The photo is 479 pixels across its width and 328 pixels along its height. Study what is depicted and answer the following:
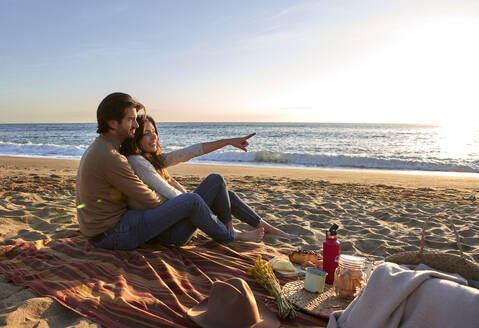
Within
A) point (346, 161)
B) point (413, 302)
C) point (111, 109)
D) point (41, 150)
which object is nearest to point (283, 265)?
point (413, 302)

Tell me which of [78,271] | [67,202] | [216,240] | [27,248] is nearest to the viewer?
[78,271]

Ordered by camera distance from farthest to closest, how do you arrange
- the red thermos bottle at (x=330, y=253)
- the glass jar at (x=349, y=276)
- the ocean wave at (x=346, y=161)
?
the ocean wave at (x=346, y=161)
the red thermos bottle at (x=330, y=253)
the glass jar at (x=349, y=276)

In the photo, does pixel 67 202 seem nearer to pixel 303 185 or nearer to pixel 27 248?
pixel 27 248

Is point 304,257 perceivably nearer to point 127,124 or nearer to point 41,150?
point 127,124

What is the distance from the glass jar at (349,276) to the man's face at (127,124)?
202cm

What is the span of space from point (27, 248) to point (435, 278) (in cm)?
327

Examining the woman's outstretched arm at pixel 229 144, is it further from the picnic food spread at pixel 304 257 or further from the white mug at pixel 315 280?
the white mug at pixel 315 280

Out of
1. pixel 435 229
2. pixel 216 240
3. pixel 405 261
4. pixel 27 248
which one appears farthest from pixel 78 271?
pixel 435 229

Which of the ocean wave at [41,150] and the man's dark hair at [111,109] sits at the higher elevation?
the man's dark hair at [111,109]

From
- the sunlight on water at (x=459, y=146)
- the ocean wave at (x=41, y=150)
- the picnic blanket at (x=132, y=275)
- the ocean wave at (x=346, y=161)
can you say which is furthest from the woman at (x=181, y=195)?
the ocean wave at (x=41, y=150)

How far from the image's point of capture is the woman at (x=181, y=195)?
124 inches

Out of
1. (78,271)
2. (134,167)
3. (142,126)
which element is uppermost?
(142,126)

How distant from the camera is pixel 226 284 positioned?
1926 mm

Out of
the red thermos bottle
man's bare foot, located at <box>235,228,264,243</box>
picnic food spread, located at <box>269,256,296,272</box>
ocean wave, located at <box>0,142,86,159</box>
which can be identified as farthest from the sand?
ocean wave, located at <box>0,142,86,159</box>
